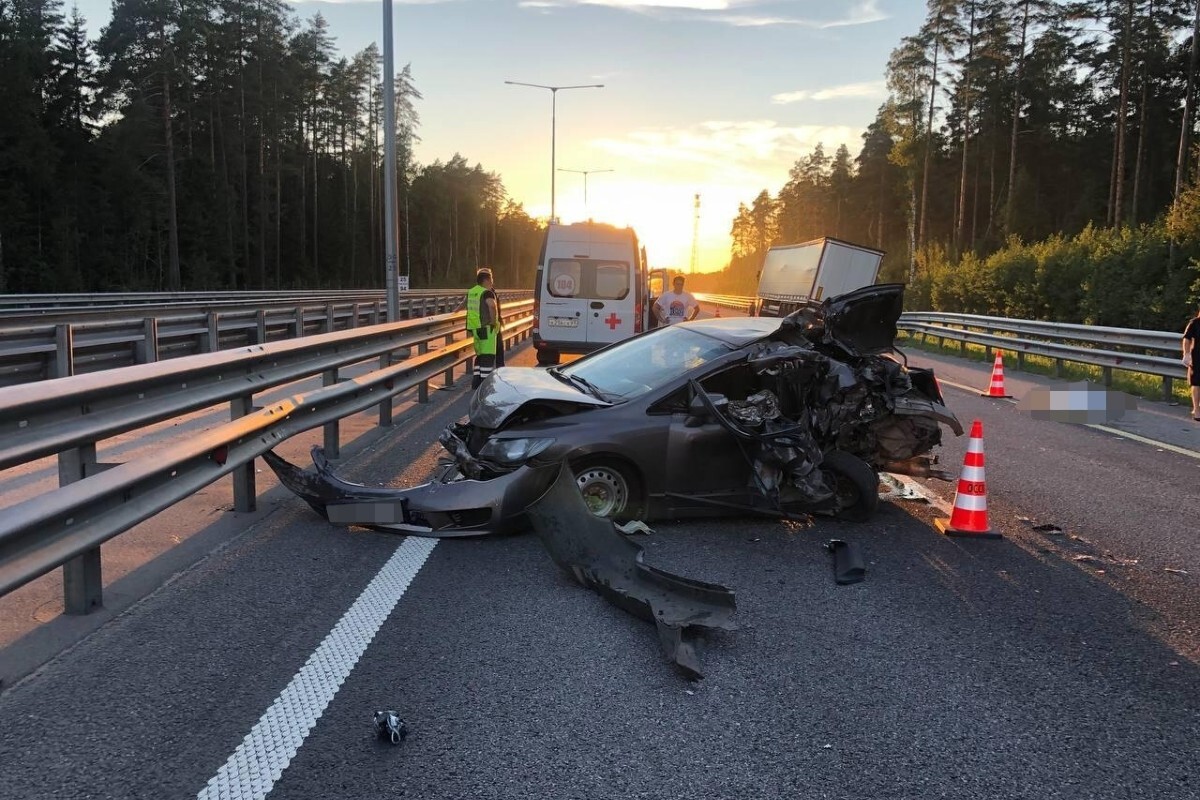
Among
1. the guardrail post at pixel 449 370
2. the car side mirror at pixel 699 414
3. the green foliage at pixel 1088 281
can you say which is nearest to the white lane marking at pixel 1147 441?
the car side mirror at pixel 699 414

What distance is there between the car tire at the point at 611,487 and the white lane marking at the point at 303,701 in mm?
1368

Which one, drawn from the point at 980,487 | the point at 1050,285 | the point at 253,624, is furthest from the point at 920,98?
the point at 253,624

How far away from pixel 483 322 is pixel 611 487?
23.8ft

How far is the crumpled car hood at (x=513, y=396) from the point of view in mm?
6055

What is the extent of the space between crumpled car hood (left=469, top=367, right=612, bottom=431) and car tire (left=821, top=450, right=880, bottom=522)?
64.2 inches

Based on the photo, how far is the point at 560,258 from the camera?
17188mm

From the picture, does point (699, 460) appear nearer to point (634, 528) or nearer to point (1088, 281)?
point (634, 528)

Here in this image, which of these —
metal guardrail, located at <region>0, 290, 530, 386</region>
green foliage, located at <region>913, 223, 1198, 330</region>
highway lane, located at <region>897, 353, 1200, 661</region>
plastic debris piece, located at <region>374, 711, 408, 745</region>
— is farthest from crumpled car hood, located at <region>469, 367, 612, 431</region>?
green foliage, located at <region>913, 223, 1198, 330</region>

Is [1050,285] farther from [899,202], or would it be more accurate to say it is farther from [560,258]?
[899,202]

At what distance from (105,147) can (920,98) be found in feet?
152

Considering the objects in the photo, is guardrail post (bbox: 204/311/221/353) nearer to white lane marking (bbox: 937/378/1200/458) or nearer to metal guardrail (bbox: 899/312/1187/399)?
white lane marking (bbox: 937/378/1200/458)

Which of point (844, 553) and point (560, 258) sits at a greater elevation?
point (560, 258)

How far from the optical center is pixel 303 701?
342 cm

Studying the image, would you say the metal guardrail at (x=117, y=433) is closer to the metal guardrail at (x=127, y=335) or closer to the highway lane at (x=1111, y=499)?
the highway lane at (x=1111, y=499)
